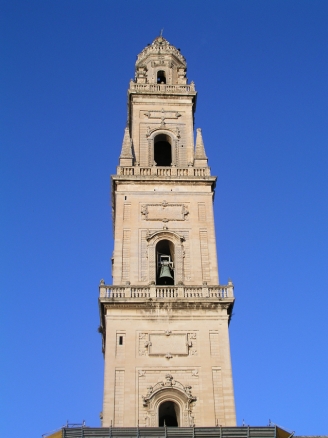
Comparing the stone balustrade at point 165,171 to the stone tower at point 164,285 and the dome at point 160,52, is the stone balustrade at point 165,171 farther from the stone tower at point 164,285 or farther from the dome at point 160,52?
the dome at point 160,52

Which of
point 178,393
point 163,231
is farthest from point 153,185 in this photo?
point 178,393

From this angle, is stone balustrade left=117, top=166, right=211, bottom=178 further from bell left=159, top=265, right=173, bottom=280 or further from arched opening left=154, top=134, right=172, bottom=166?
bell left=159, top=265, right=173, bottom=280

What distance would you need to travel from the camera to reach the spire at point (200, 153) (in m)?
40.8

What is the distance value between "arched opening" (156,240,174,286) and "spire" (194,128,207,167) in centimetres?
540

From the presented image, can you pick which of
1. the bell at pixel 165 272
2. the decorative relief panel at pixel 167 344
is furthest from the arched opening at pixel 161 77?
the decorative relief panel at pixel 167 344

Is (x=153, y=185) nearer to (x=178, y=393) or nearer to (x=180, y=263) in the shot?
(x=180, y=263)

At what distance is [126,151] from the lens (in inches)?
1617

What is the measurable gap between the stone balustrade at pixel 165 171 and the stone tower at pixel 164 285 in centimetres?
5

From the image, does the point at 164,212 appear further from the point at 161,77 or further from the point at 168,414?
the point at 161,77

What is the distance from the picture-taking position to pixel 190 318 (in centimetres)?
3412

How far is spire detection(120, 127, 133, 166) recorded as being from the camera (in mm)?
40500

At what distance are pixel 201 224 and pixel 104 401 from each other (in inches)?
434

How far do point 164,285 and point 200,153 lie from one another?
30.1 ft

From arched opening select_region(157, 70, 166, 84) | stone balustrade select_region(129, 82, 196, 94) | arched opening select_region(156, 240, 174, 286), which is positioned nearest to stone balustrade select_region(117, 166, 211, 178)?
arched opening select_region(156, 240, 174, 286)
